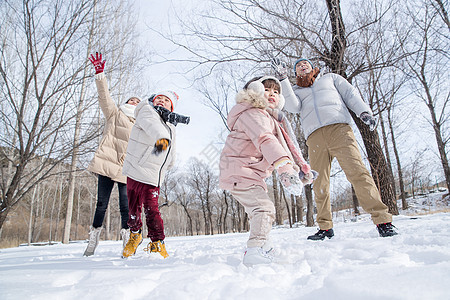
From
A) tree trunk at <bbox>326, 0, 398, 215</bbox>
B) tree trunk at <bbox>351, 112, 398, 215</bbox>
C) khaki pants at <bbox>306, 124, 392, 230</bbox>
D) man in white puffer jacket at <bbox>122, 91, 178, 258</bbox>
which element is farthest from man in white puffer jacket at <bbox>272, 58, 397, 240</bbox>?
tree trunk at <bbox>351, 112, 398, 215</bbox>

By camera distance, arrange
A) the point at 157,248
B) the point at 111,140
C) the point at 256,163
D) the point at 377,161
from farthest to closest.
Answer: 1. the point at 377,161
2. the point at 111,140
3. the point at 157,248
4. the point at 256,163

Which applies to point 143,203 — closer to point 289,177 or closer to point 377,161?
point 289,177

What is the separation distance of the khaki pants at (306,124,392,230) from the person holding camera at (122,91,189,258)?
58.6 inches

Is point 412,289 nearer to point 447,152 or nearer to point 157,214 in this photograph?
point 157,214

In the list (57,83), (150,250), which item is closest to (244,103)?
(150,250)

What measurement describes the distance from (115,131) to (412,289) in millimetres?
3163

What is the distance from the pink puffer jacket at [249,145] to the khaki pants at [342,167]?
3.41ft

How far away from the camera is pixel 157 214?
96.4 inches

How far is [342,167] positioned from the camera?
2617 millimetres

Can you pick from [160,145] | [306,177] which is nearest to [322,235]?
[306,177]

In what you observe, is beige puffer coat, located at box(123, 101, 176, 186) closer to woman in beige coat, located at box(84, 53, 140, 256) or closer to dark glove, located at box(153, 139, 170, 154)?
dark glove, located at box(153, 139, 170, 154)

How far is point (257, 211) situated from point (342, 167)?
1426 millimetres

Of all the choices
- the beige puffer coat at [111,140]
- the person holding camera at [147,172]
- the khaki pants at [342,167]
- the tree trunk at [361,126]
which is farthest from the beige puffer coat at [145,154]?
the tree trunk at [361,126]

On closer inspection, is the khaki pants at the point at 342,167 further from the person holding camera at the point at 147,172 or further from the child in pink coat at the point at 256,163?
the person holding camera at the point at 147,172
